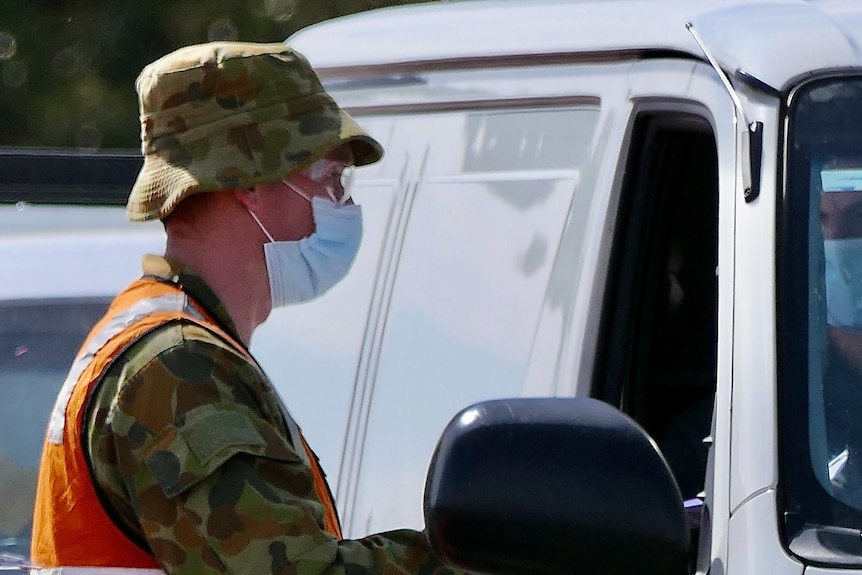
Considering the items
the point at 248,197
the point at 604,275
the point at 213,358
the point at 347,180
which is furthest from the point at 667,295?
the point at 213,358

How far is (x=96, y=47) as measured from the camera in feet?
40.2

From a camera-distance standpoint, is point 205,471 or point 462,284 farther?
point 462,284

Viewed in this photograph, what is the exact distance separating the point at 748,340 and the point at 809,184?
9.6 inches

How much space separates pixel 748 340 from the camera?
7.03ft

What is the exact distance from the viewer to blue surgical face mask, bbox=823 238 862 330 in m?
2.19

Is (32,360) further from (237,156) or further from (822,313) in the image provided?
(822,313)

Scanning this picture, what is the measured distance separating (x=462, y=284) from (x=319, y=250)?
0.40 m

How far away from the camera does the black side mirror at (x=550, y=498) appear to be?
1.86 m

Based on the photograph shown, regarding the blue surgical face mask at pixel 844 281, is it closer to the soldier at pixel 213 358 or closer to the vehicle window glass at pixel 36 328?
the soldier at pixel 213 358

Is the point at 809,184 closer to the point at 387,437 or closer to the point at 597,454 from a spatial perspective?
the point at 597,454

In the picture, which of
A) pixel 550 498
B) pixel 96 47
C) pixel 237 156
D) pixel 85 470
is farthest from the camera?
pixel 96 47

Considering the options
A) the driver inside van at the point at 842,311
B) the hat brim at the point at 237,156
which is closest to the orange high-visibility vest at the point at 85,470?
the hat brim at the point at 237,156

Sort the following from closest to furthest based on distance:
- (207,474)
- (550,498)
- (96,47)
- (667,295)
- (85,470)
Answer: (550,498), (207,474), (85,470), (667,295), (96,47)

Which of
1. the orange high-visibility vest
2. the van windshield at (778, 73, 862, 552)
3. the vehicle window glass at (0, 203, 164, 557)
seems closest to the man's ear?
the orange high-visibility vest
